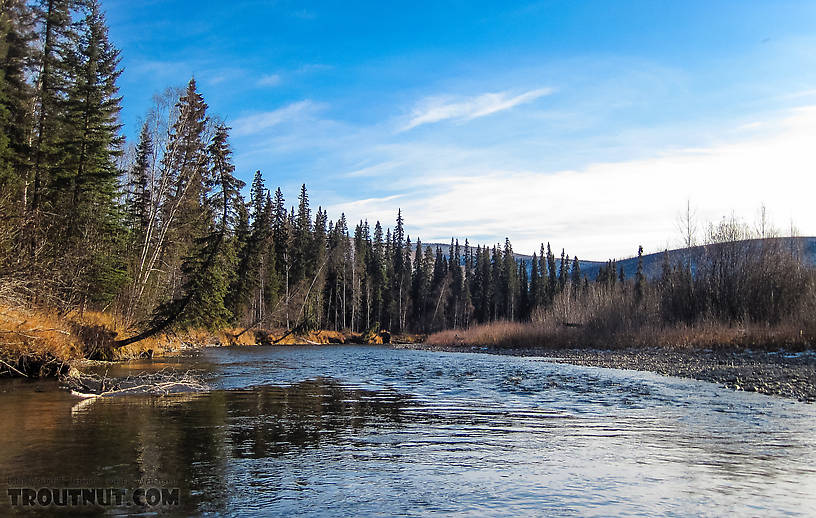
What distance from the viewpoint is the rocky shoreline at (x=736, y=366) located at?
16.4m

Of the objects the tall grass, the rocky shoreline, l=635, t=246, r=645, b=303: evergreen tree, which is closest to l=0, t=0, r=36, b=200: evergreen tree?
the rocky shoreline

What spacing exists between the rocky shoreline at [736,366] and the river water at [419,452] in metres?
2.64

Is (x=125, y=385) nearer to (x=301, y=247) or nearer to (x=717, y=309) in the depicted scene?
(x=717, y=309)

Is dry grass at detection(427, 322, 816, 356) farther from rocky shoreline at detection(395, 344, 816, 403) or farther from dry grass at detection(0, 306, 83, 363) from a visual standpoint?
dry grass at detection(0, 306, 83, 363)

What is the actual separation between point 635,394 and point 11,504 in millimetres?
14647

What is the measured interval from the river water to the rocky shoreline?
2.64m

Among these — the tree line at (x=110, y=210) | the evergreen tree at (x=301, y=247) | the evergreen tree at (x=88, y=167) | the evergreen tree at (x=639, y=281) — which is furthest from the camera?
the evergreen tree at (x=301, y=247)

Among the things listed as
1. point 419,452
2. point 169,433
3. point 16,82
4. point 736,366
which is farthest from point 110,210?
point 736,366

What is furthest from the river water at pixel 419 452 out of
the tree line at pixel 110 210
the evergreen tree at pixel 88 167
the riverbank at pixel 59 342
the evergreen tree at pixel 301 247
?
the evergreen tree at pixel 301 247

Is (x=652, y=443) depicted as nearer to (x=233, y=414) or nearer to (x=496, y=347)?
(x=233, y=414)

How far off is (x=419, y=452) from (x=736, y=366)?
18.3 metres

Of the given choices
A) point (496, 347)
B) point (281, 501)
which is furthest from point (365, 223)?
point (281, 501)

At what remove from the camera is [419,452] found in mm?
8594

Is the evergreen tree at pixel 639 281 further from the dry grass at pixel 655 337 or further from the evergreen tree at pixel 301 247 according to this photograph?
the evergreen tree at pixel 301 247
